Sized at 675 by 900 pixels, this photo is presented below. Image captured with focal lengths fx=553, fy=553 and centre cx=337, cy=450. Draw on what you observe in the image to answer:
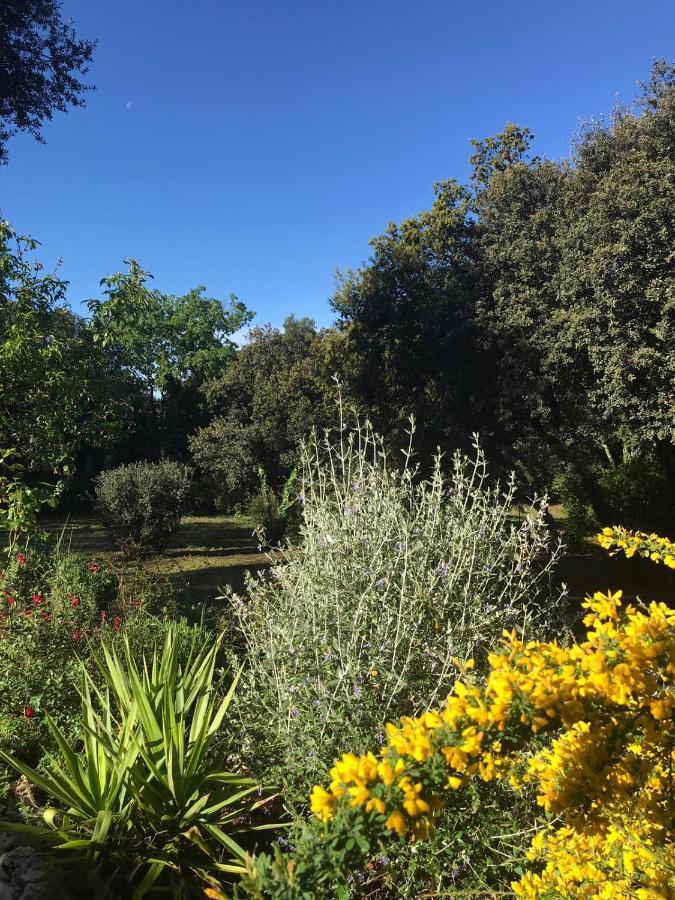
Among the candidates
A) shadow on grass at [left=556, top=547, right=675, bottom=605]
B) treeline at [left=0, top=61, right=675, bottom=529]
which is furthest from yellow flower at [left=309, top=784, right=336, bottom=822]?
shadow on grass at [left=556, top=547, right=675, bottom=605]

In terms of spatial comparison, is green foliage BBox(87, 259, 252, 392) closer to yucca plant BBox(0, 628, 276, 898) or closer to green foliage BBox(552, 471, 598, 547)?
green foliage BBox(552, 471, 598, 547)

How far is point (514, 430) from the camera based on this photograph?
8.83m

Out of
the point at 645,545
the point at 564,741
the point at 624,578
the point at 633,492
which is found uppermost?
the point at 645,545

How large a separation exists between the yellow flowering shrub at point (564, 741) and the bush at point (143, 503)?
8.84m

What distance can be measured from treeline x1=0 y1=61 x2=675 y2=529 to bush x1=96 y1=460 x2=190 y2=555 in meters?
1.58

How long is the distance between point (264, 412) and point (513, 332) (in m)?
7.91

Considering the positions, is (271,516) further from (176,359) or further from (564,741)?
(176,359)

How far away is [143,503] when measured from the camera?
9.58m

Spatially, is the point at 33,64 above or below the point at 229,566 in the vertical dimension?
above

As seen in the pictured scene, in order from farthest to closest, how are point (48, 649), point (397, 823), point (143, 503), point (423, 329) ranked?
1. point (143, 503)
2. point (423, 329)
3. point (48, 649)
4. point (397, 823)

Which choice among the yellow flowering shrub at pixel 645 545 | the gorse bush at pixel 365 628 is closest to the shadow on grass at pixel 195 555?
the gorse bush at pixel 365 628

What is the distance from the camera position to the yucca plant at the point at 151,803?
6.78 feet

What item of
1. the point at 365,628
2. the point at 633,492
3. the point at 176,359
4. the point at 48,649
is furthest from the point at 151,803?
the point at 176,359

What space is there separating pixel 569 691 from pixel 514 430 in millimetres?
8090
